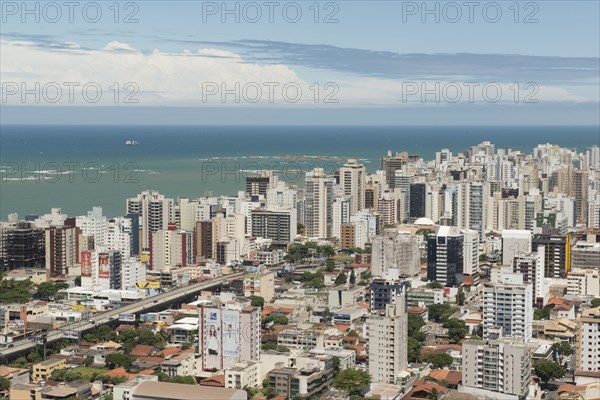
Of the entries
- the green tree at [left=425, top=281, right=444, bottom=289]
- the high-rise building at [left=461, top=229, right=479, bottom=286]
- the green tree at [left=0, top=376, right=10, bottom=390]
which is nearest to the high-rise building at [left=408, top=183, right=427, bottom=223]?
the high-rise building at [left=461, top=229, right=479, bottom=286]

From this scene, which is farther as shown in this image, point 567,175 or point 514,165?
point 514,165

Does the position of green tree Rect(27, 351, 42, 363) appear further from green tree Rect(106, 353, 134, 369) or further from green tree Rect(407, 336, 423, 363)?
green tree Rect(407, 336, 423, 363)

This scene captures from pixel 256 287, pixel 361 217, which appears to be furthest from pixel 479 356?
pixel 361 217

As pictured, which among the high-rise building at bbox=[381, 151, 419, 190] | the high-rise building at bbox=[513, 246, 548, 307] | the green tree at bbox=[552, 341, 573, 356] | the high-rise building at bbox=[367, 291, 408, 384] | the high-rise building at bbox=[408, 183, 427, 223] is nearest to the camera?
the high-rise building at bbox=[367, 291, 408, 384]

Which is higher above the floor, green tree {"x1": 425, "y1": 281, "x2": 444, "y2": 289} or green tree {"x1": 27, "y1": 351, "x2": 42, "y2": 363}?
green tree {"x1": 425, "y1": 281, "x2": 444, "y2": 289}

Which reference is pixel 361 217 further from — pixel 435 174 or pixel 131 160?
pixel 131 160

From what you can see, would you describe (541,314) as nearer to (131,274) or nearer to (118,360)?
(118,360)
